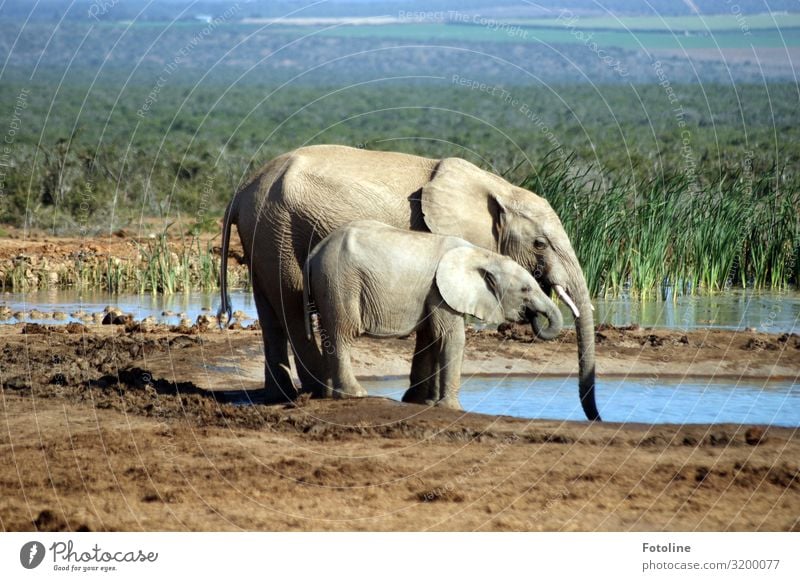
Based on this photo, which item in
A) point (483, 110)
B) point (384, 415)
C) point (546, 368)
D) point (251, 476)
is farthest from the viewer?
point (483, 110)

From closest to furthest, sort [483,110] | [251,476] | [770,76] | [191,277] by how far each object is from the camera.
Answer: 1. [251,476]
2. [191,277]
3. [483,110]
4. [770,76]

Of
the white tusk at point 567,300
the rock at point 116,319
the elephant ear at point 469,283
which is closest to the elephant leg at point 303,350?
the elephant ear at point 469,283

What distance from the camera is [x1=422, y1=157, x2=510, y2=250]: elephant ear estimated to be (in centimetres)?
1145

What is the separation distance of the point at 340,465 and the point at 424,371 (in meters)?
2.22

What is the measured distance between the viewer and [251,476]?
8.98m

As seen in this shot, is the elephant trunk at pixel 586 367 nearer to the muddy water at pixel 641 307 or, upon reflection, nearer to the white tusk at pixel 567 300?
the white tusk at pixel 567 300

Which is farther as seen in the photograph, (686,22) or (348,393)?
(686,22)

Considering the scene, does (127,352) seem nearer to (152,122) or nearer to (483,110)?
(152,122)

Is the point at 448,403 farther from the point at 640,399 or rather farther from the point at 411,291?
the point at 640,399

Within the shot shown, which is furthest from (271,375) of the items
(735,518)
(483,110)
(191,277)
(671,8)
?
(671,8)

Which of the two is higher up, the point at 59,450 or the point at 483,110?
the point at 59,450

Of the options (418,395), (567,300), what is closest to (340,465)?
(418,395)

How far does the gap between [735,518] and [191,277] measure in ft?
41.9

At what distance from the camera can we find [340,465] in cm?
920
